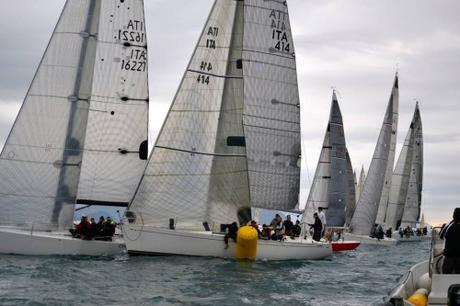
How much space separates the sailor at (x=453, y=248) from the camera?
512 inches

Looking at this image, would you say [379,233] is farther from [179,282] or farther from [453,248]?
[453,248]

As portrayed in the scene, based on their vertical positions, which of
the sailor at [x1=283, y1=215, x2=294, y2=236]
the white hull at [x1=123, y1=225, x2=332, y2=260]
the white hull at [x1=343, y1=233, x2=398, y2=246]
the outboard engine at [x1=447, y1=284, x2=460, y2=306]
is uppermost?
the white hull at [x1=343, y1=233, x2=398, y2=246]

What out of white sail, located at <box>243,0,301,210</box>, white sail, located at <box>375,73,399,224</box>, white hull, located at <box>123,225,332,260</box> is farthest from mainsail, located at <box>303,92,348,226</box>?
white hull, located at <box>123,225,332,260</box>

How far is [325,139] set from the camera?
4484 centimetres

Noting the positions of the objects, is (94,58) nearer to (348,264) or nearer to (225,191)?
(225,191)

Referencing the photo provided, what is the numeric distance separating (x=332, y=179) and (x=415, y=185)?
24121mm

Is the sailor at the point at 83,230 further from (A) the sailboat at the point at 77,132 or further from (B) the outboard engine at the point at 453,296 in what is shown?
(B) the outboard engine at the point at 453,296

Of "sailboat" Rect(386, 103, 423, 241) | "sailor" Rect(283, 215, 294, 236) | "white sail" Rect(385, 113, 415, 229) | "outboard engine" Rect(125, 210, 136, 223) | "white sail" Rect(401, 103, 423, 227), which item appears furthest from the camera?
"white sail" Rect(401, 103, 423, 227)

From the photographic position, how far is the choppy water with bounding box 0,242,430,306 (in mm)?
16141

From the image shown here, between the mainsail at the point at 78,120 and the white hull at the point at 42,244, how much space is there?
3.07 feet

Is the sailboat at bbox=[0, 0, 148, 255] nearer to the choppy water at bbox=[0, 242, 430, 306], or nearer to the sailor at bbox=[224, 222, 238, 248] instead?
the choppy water at bbox=[0, 242, 430, 306]

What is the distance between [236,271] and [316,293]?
12.8 ft

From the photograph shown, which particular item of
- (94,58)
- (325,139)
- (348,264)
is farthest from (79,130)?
(325,139)

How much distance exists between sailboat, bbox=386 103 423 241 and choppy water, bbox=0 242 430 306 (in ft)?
119
